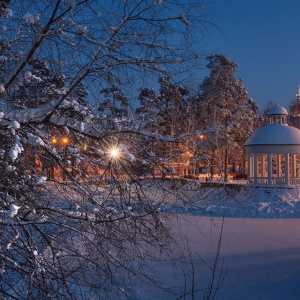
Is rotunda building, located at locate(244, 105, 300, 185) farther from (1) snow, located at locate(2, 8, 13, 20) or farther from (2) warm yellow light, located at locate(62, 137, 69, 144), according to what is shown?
(1) snow, located at locate(2, 8, 13, 20)

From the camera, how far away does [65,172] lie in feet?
11.1

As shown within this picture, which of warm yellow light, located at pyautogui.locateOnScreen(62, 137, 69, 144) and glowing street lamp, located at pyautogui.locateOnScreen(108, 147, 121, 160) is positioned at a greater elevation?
warm yellow light, located at pyautogui.locateOnScreen(62, 137, 69, 144)

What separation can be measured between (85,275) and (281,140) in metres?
20.5

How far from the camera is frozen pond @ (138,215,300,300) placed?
707cm

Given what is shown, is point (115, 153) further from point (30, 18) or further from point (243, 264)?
point (243, 264)

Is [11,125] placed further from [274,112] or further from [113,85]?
[274,112]

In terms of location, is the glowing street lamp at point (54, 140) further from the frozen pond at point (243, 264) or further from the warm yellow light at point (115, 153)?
the frozen pond at point (243, 264)

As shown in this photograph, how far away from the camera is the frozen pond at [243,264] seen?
7074mm

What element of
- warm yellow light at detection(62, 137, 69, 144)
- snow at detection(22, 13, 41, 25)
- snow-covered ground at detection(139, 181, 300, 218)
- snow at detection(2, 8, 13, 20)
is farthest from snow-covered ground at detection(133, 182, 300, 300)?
snow at detection(2, 8, 13, 20)

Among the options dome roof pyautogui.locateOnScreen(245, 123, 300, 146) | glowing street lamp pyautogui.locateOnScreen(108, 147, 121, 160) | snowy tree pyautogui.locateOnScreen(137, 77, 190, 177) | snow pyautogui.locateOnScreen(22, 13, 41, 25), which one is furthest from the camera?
dome roof pyautogui.locateOnScreen(245, 123, 300, 146)

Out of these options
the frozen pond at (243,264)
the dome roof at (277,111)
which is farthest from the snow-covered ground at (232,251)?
the dome roof at (277,111)

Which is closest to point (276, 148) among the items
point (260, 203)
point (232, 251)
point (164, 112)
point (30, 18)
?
point (260, 203)

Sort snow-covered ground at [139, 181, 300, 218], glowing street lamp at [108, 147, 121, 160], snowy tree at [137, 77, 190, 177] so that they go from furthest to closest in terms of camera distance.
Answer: snow-covered ground at [139, 181, 300, 218] < snowy tree at [137, 77, 190, 177] < glowing street lamp at [108, 147, 121, 160]

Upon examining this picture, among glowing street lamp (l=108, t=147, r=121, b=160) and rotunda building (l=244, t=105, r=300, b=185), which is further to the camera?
rotunda building (l=244, t=105, r=300, b=185)
